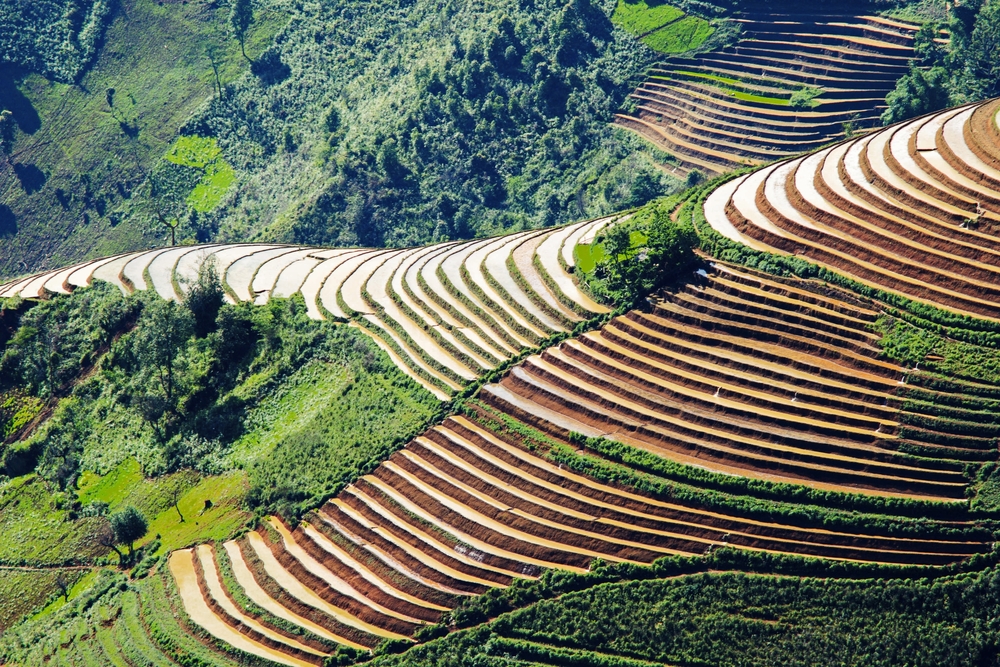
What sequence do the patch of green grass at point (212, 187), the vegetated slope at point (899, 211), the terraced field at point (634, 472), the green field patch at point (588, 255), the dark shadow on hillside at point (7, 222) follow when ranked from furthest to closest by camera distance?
1. the dark shadow on hillside at point (7, 222)
2. the patch of green grass at point (212, 187)
3. the green field patch at point (588, 255)
4. the vegetated slope at point (899, 211)
5. the terraced field at point (634, 472)

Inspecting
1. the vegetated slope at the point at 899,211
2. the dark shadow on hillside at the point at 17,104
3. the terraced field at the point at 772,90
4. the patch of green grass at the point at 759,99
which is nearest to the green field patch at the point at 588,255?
the vegetated slope at the point at 899,211

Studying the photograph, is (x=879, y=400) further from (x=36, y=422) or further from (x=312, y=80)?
(x=312, y=80)

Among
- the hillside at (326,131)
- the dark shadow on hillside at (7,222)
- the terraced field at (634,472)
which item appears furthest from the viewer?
the dark shadow on hillside at (7,222)

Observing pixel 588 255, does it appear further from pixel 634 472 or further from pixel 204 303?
pixel 204 303

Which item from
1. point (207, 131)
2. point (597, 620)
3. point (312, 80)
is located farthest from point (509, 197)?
point (597, 620)


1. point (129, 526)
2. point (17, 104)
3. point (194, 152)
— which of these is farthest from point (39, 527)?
point (17, 104)

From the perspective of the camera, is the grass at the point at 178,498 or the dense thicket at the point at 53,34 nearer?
the grass at the point at 178,498

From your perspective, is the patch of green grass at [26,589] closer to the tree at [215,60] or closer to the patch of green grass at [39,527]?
the patch of green grass at [39,527]
